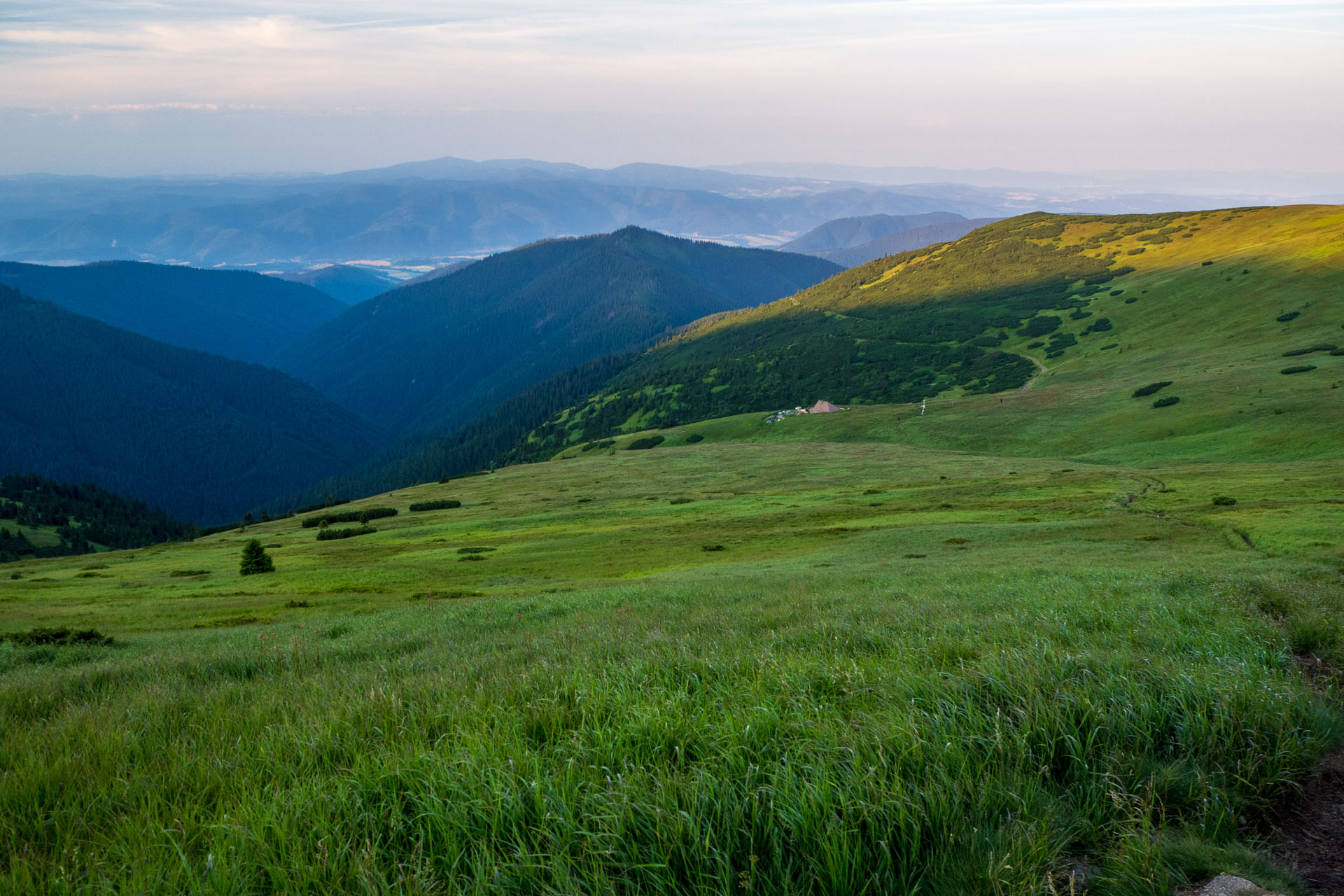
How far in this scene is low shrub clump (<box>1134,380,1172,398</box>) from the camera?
95.8 metres

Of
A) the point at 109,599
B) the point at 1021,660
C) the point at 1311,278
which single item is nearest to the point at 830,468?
the point at 109,599

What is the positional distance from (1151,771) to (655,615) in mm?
9474

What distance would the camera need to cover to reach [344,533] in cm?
6359

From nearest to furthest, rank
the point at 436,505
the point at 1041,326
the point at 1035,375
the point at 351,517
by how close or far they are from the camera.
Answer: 1. the point at 351,517
2. the point at 436,505
3. the point at 1035,375
4. the point at 1041,326

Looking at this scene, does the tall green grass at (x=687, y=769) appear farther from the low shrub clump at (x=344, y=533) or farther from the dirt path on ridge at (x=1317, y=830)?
the low shrub clump at (x=344, y=533)

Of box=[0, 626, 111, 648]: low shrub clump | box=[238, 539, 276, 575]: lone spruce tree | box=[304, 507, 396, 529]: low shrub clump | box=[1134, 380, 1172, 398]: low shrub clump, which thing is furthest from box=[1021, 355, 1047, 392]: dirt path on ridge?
box=[0, 626, 111, 648]: low shrub clump

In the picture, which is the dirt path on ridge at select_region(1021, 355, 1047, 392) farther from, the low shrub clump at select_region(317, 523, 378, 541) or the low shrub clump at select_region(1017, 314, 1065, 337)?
the low shrub clump at select_region(317, 523, 378, 541)

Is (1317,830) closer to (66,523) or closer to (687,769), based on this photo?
(687,769)

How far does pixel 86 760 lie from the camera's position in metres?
4.89

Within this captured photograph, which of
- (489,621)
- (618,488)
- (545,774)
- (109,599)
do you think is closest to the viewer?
(545,774)

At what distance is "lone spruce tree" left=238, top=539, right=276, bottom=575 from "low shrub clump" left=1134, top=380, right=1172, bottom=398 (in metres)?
109

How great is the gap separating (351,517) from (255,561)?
38246 millimetres

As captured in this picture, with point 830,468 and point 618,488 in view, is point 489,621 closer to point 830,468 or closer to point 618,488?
→ point 618,488

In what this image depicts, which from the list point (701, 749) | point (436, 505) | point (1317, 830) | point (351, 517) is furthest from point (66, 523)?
point (1317, 830)
